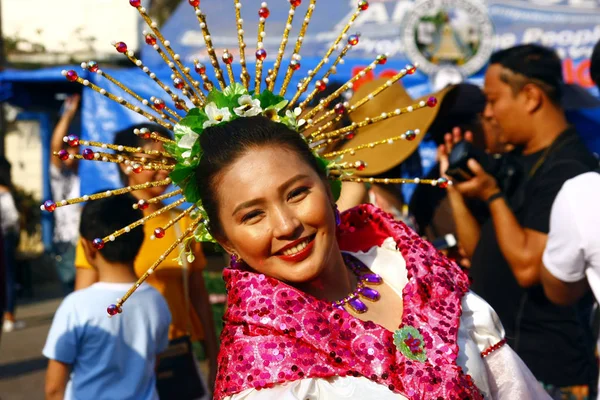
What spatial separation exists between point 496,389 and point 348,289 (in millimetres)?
455

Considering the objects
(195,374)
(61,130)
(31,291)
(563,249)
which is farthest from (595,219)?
(31,291)

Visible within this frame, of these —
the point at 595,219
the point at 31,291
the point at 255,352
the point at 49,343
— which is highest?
the point at 595,219

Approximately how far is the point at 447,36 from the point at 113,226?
537cm

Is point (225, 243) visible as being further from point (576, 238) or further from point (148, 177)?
point (148, 177)

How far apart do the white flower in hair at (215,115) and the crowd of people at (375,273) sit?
1.2 inches

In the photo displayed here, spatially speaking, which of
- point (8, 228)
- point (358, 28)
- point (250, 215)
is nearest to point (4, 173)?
point (8, 228)

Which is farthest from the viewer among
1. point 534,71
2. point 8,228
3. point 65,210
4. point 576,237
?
point 65,210

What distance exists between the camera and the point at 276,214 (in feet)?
5.97

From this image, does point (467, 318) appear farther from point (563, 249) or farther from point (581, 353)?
point (581, 353)

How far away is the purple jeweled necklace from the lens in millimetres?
1967

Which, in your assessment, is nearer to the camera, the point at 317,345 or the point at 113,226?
the point at 317,345

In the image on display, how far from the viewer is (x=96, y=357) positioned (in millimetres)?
3076

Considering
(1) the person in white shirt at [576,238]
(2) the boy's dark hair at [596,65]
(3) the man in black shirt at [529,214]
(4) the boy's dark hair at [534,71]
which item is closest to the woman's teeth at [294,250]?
(1) the person in white shirt at [576,238]

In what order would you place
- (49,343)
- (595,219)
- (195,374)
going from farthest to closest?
(195,374)
(49,343)
(595,219)
